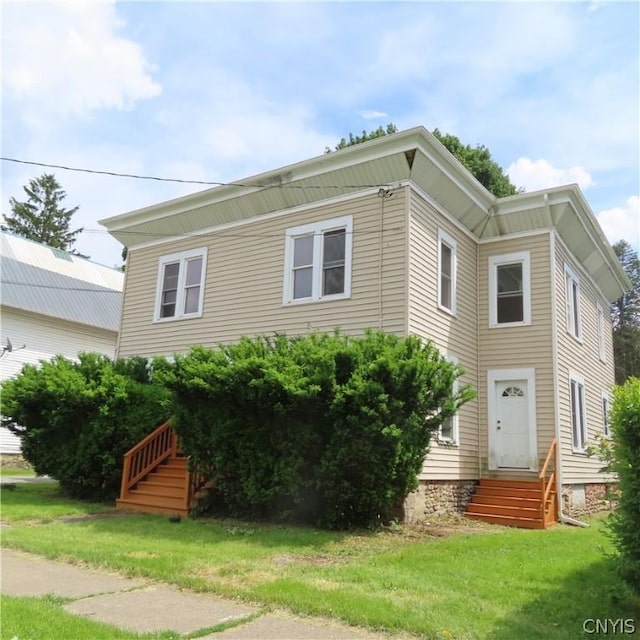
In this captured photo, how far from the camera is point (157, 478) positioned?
11.5m

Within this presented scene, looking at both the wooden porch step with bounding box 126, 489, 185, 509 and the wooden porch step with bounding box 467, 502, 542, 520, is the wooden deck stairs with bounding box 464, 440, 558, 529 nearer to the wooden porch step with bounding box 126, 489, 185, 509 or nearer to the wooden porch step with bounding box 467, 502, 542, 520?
the wooden porch step with bounding box 467, 502, 542, 520

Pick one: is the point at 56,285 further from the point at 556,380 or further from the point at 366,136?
the point at 556,380

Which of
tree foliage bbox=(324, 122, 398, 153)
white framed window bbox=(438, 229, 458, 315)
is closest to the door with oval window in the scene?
white framed window bbox=(438, 229, 458, 315)

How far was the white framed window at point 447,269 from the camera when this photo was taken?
1245 centimetres

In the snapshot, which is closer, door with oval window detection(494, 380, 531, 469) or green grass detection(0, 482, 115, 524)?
green grass detection(0, 482, 115, 524)

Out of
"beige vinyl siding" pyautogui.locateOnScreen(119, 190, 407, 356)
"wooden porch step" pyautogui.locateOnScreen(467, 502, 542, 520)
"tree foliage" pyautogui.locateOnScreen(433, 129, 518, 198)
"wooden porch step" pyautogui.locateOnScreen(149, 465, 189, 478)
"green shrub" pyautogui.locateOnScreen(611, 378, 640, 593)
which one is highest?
"tree foliage" pyautogui.locateOnScreen(433, 129, 518, 198)

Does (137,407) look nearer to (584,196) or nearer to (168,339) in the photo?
(168,339)

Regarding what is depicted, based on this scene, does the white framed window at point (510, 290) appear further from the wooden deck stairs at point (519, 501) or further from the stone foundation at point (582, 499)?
the stone foundation at point (582, 499)

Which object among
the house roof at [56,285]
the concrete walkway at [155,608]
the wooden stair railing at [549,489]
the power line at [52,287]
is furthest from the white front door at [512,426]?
the power line at [52,287]

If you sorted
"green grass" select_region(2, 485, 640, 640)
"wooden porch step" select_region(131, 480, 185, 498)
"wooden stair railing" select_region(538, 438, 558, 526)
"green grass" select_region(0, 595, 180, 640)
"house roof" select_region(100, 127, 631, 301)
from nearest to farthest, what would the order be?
"green grass" select_region(0, 595, 180, 640), "green grass" select_region(2, 485, 640, 640), "wooden stair railing" select_region(538, 438, 558, 526), "wooden porch step" select_region(131, 480, 185, 498), "house roof" select_region(100, 127, 631, 301)

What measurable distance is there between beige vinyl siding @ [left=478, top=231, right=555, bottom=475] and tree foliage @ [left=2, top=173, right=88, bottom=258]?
126ft

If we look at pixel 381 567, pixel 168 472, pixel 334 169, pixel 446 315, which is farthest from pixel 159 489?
pixel 334 169

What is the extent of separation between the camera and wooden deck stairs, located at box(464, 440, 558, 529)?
1079cm

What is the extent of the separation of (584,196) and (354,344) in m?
7.76
